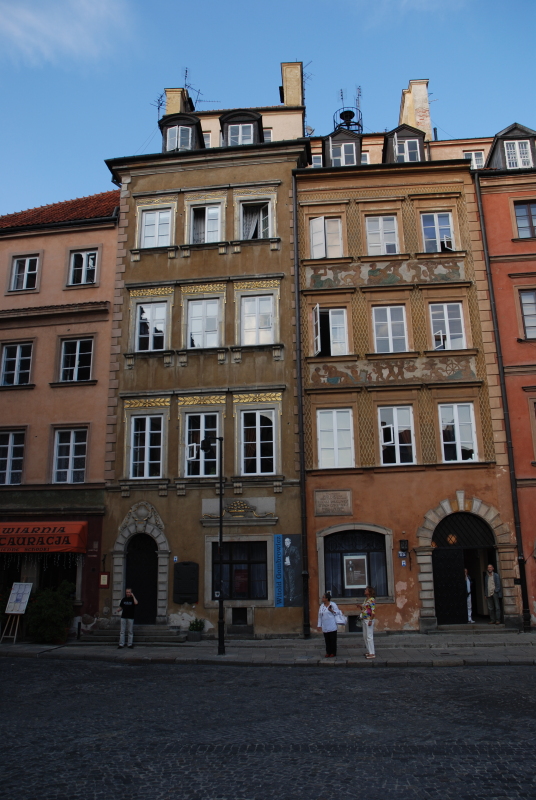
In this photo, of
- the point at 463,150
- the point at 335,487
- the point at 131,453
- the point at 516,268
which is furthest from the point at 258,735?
the point at 463,150

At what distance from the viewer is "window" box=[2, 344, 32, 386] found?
23250 millimetres

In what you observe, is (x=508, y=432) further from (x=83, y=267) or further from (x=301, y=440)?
(x=83, y=267)

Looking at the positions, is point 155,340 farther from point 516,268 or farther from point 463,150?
point 463,150

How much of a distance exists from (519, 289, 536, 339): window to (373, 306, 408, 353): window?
4.09 meters

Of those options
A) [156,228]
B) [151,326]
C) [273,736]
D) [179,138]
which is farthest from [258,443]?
[179,138]

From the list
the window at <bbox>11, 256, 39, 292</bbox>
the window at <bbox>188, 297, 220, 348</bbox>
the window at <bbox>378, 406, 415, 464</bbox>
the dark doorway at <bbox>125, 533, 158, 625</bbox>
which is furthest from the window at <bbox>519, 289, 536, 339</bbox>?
the window at <bbox>11, 256, 39, 292</bbox>

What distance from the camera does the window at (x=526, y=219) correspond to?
22328 mm

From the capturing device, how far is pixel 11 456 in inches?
882

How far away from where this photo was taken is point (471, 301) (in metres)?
21.6

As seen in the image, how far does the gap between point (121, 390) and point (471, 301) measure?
12.7 metres

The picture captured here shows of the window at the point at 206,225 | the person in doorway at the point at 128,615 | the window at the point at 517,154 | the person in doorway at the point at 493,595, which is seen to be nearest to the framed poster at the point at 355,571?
the person in doorway at the point at 493,595

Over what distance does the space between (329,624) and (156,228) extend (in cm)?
1581

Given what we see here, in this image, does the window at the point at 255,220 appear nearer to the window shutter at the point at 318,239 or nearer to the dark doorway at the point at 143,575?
the window shutter at the point at 318,239

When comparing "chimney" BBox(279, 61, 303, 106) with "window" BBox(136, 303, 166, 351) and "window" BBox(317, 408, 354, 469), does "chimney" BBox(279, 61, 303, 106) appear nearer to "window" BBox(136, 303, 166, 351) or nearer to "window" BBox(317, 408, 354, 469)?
"window" BBox(136, 303, 166, 351)
